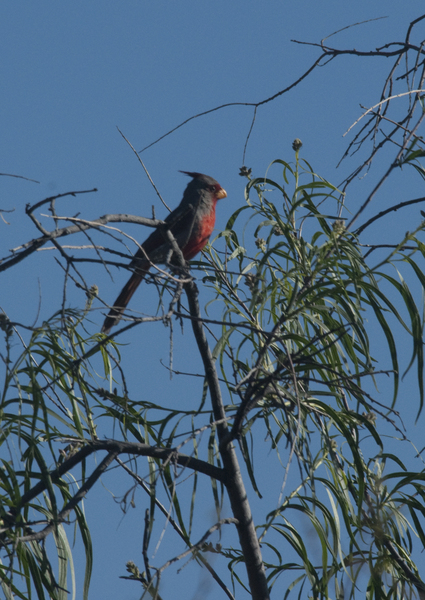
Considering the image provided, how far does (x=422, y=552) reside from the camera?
2.59 m

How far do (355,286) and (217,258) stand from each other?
841mm

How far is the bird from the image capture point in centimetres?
396

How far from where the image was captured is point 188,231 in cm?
463

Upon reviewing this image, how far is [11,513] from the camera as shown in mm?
2250

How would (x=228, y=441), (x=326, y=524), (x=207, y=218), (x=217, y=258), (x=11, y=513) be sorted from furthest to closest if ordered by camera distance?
(x=207, y=218) < (x=217, y=258) < (x=326, y=524) < (x=228, y=441) < (x=11, y=513)

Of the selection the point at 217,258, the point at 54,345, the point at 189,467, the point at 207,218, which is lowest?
the point at 189,467

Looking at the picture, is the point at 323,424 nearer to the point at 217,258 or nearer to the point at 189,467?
the point at 189,467

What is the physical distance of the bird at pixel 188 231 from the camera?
3.96 m

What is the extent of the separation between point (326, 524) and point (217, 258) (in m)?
1.18

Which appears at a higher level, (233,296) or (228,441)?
(233,296)

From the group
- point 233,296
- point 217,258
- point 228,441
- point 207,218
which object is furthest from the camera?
point 207,218

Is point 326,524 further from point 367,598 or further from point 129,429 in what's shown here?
point 129,429

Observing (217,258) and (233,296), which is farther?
(217,258)

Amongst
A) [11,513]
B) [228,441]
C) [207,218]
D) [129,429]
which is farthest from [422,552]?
[207,218]
